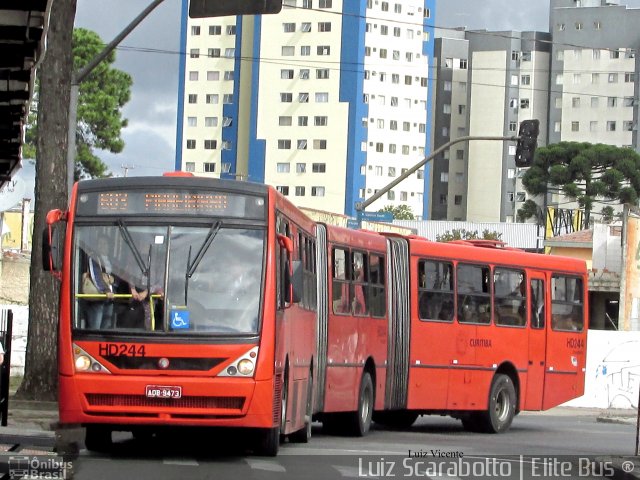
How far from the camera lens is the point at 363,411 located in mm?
20641

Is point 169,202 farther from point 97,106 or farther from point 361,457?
point 97,106

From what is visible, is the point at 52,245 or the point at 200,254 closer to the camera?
the point at 52,245

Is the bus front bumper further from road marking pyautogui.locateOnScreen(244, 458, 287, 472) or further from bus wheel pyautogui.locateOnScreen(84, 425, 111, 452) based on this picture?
bus wheel pyautogui.locateOnScreen(84, 425, 111, 452)

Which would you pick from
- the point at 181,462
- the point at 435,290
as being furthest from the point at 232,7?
the point at 435,290

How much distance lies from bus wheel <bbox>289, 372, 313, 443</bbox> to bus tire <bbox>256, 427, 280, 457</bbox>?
2.21 metres

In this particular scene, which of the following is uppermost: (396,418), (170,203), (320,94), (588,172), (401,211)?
(320,94)

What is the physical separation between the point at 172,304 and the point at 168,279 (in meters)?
0.26

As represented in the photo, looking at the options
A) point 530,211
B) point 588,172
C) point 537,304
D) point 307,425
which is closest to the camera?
Answer: point 307,425

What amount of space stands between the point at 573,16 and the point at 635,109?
41.2 ft

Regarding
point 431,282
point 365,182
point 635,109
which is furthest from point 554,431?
point 635,109

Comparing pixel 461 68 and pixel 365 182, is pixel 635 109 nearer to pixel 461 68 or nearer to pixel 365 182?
pixel 461 68

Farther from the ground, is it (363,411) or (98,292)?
(98,292)

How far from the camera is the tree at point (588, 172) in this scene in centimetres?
11425

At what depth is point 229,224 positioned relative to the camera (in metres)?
15.2
